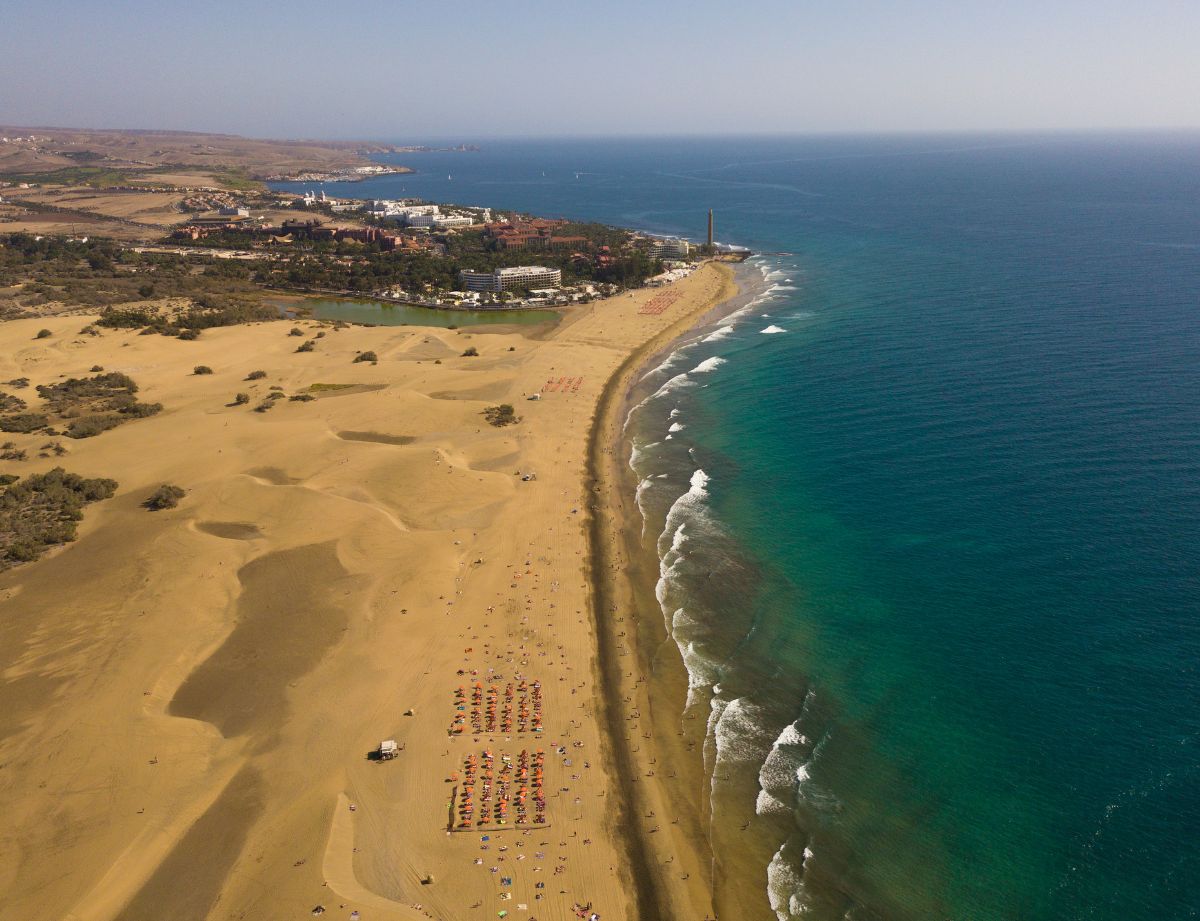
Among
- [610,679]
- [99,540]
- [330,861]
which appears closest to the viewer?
[330,861]

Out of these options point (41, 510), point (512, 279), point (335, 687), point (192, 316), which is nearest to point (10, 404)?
point (41, 510)

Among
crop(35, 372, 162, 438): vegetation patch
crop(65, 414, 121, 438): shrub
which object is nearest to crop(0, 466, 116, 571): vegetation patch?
crop(65, 414, 121, 438): shrub

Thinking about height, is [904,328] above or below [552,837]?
above

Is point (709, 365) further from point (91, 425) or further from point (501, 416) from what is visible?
point (91, 425)

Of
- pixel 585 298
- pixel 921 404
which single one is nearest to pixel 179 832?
pixel 921 404

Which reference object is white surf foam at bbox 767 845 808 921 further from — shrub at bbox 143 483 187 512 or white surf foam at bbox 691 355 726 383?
white surf foam at bbox 691 355 726 383

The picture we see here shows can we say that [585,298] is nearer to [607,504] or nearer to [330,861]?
[607,504]
